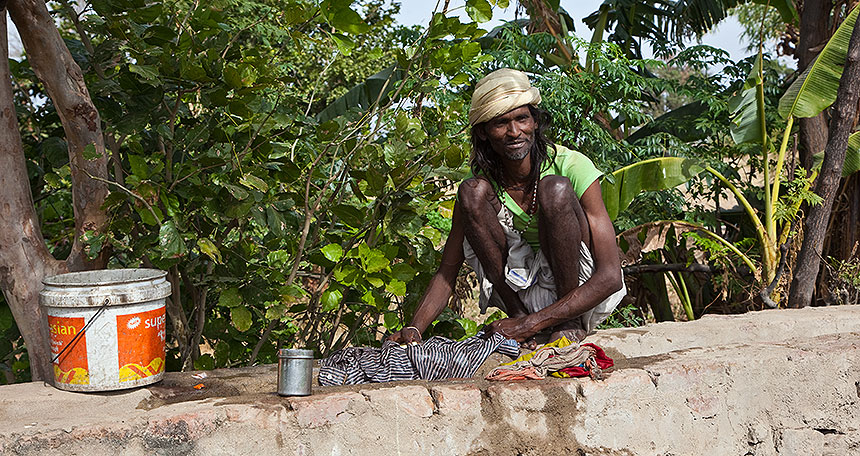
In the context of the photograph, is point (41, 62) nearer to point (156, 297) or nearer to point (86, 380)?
point (156, 297)

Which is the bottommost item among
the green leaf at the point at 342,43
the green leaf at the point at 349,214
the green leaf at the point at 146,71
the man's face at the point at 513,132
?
the green leaf at the point at 349,214

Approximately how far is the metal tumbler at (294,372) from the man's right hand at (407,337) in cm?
71

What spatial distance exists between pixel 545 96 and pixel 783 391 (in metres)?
2.71

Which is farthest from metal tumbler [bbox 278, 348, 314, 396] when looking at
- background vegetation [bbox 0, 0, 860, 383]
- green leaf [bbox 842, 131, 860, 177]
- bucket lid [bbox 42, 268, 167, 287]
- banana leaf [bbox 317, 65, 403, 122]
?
banana leaf [bbox 317, 65, 403, 122]

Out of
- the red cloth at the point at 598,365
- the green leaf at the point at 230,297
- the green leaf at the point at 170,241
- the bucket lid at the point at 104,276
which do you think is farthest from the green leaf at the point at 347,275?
the red cloth at the point at 598,365

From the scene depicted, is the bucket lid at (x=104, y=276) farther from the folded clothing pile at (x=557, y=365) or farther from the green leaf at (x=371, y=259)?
the folded clothing pile at (x=557, y=365)

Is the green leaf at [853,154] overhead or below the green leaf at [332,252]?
overhead

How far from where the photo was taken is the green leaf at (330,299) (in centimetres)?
326

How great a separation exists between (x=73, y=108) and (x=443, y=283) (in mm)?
1562

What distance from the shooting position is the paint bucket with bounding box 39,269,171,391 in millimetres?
2365

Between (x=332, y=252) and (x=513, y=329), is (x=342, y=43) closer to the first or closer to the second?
(x=332, y=252)

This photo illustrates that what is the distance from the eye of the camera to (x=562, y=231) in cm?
290

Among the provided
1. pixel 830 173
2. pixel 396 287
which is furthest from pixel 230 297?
pixel 830 173

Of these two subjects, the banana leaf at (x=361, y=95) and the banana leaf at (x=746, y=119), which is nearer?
the banana leaf at (x=746, y=119)
